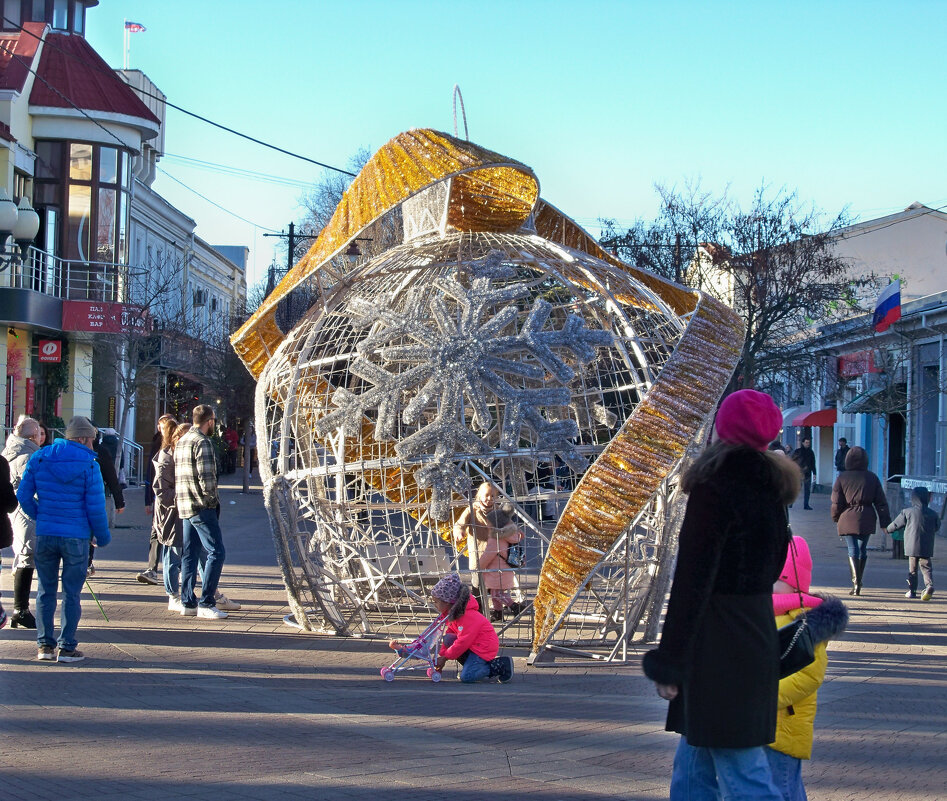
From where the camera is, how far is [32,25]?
27344 millimetres

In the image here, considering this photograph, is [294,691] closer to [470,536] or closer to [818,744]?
[470,536]

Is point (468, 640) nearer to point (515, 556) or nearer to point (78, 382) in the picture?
point (515, 556)

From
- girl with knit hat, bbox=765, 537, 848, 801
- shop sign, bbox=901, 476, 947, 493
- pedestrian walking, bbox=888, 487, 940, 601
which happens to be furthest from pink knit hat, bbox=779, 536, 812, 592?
shop sign, bbox=901, 476, 947, 493

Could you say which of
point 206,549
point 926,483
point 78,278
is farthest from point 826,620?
point 78,278

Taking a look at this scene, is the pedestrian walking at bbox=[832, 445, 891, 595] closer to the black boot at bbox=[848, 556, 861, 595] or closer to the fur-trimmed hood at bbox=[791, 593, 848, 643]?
the black boot at bbox=[848, 556, 861, 595]

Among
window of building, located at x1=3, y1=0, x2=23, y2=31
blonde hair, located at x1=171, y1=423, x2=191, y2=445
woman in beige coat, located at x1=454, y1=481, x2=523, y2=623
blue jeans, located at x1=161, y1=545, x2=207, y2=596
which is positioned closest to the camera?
woman in beige coat, located at x1=454, y1=481, x2=523, y2=623

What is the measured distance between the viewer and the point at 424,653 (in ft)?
25.5

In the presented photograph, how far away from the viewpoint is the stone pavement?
206 inches

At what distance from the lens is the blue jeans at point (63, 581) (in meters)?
7.83

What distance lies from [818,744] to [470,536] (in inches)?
125

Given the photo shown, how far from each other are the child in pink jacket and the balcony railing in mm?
21240

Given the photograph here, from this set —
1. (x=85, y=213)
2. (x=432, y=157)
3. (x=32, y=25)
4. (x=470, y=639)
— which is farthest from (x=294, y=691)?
(x=32, y=25)

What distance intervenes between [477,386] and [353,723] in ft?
8.19

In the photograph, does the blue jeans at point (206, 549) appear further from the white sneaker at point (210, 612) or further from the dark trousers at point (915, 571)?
the dark trousers at point (915, 571)
